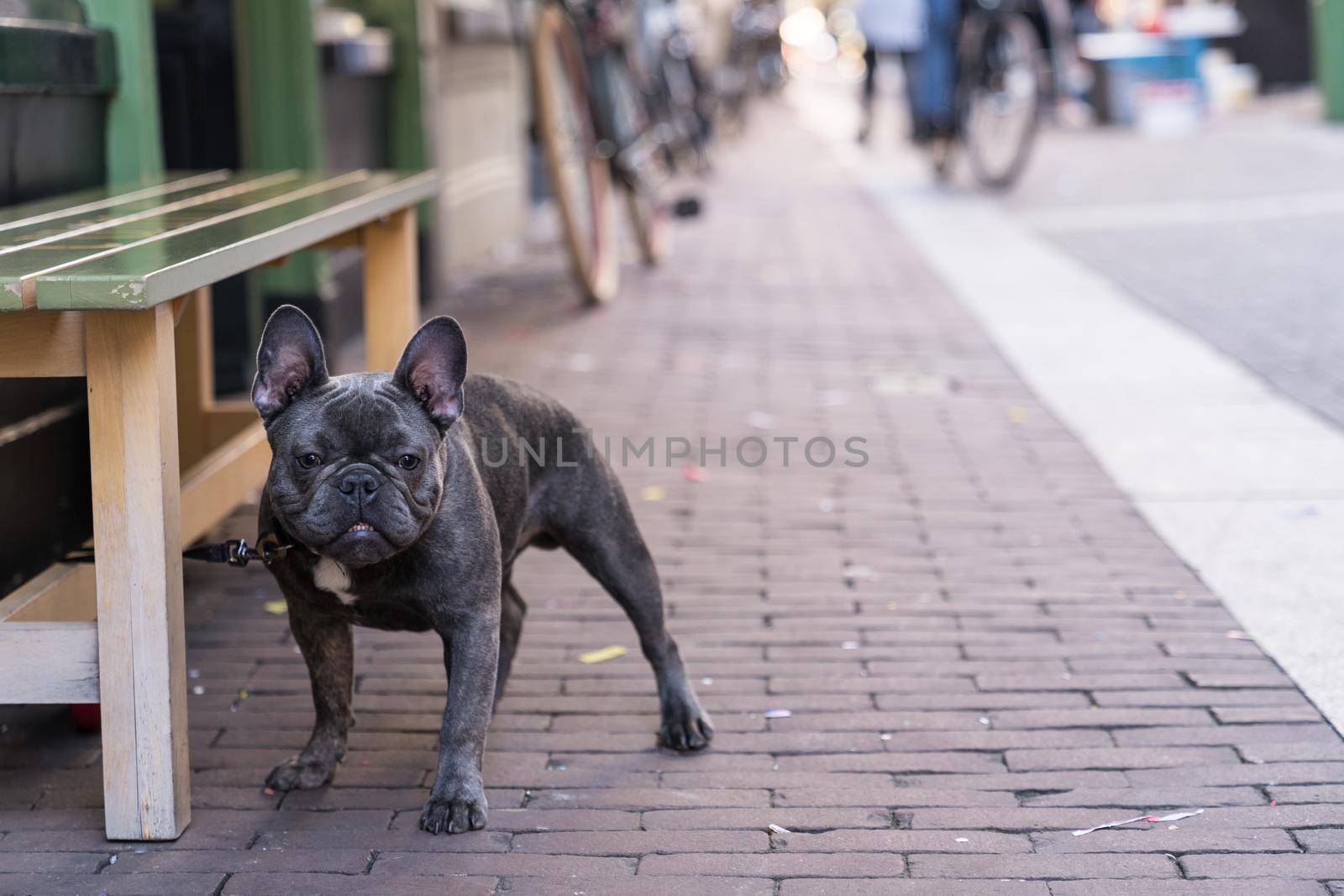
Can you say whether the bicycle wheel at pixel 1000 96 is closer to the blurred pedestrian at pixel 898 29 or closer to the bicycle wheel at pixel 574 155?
the blurred pedestrian at pixel 898 29

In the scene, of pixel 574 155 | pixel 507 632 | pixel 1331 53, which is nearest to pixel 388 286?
pixel 507 632

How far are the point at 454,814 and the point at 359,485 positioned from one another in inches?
29.1

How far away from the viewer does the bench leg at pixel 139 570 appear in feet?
9.55

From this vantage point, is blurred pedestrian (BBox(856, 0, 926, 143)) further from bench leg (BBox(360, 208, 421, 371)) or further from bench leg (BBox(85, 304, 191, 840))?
A: bench leg (BBox(85, 304, 191, 840))

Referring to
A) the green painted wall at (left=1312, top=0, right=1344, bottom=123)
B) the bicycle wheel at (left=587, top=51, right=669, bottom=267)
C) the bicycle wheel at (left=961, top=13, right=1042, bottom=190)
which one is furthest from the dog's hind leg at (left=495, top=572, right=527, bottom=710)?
the green painted wall at (left=1312, top=0, right=1344, bottom=123)

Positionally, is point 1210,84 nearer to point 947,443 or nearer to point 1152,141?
point 1152,141

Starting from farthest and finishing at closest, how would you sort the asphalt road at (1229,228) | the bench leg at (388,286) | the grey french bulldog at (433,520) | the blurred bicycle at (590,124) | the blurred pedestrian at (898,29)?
1. the blurred pedestrian at (898,29)
2. the blurred bicycle at (590,124)
3. the asphalt road at (1229,228)
4. the bench leg at (388,286)
5. the grey french bulldog at (433,520)

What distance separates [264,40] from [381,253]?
274 cm

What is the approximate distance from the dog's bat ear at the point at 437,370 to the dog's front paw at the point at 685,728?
3.16 feet

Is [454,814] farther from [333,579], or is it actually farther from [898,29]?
[898,29]

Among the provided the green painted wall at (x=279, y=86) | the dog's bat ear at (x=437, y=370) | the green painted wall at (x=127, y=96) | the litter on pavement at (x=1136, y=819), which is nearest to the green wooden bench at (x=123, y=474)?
the dog's bat ear at (x=437, y=370)

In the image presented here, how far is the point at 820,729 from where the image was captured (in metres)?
3.60

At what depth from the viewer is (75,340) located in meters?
2.93

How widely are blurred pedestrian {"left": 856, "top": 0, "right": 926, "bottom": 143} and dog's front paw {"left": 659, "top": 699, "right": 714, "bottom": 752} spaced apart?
1024 cm
